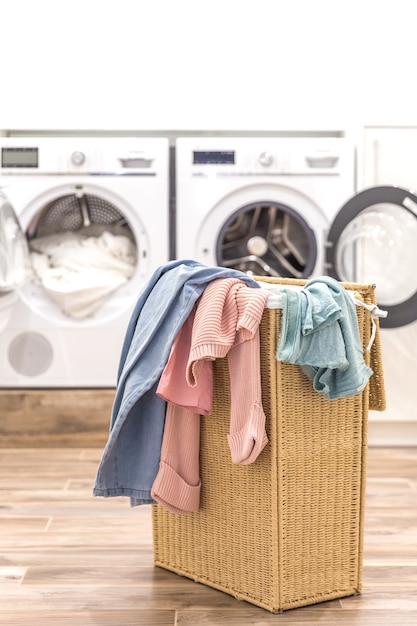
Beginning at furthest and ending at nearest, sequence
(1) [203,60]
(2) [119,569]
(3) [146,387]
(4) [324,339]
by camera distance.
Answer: (1) [203,60]
(2) [119,569]
(3) [146,387]
(4) [324,339]

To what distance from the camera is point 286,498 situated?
5.26 ft

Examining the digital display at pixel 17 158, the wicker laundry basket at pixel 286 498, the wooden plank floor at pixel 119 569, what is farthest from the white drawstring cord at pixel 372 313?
the digital display at pixel 17 158

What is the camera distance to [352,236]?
294 cm

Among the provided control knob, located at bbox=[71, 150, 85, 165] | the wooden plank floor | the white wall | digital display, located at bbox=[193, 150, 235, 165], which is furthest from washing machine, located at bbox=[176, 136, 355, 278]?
the wooden plank floor

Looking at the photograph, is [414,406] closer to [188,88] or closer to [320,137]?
[320,137]

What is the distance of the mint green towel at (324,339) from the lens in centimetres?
152

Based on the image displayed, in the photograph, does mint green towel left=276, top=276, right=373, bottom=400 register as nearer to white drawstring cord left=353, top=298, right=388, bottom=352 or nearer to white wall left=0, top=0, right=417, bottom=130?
white drawstring cord left=353, top=298, right=388, bottom=352

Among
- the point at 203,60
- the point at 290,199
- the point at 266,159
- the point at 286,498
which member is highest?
the point at 203,60

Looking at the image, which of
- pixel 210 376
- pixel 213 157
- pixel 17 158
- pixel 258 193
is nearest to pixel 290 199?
pixel 258 193

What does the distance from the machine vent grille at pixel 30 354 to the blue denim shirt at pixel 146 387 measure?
1.29 m

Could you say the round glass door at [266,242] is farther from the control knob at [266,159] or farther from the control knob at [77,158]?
the control knob at [77,158]

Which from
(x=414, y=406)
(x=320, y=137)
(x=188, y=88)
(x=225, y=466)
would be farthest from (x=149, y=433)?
(x=188, y=88)

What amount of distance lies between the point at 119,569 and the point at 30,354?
1.30 m

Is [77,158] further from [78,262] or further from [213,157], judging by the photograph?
[213,157]
